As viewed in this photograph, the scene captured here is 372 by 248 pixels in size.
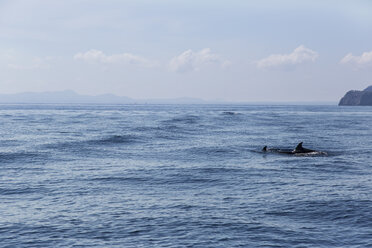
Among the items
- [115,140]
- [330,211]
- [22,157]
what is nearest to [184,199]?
[330,211]

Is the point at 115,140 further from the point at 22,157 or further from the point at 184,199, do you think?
the point at 184,199

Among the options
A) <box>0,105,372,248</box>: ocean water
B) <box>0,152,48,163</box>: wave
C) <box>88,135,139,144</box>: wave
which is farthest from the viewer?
<box>88,135,139,144</box>: wave

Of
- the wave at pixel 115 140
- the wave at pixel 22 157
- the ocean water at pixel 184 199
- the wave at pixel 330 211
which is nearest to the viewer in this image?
the ocean water at pixel 184 199

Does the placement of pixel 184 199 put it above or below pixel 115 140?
below

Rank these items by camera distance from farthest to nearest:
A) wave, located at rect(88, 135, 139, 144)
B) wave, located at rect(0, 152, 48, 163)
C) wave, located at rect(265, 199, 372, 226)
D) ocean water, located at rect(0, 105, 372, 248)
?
wave, located at rect(88, 135, 139, 144) < wave, located at rect(0, 152, 48, 163) < wave, located at rect(265, 199, 372, 226) < ocean water, located at rect(0, 105, 372, 248)

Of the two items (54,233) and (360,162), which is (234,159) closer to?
(360,162)

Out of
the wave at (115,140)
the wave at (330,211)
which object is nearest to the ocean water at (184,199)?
the wave at (330,211)

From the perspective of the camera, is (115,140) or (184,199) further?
A: (115,140)

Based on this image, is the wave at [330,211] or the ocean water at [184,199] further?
the wave at [330,211]

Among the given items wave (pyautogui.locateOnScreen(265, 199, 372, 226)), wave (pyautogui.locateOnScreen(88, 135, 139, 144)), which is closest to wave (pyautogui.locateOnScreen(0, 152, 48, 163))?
wave (pyautogui.locateOnScreen(88, 135, 139, 144))

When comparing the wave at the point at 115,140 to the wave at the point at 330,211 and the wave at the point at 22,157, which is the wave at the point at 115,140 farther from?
the wave at the point at 330,211

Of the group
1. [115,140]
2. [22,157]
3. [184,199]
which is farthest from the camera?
[115,140]

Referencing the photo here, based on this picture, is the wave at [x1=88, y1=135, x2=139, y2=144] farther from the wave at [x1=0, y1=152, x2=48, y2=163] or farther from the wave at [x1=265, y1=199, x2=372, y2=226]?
the wave at [x1=265, y1=199, x2=372, y2=226]

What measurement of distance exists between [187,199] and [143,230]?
5.91 m
